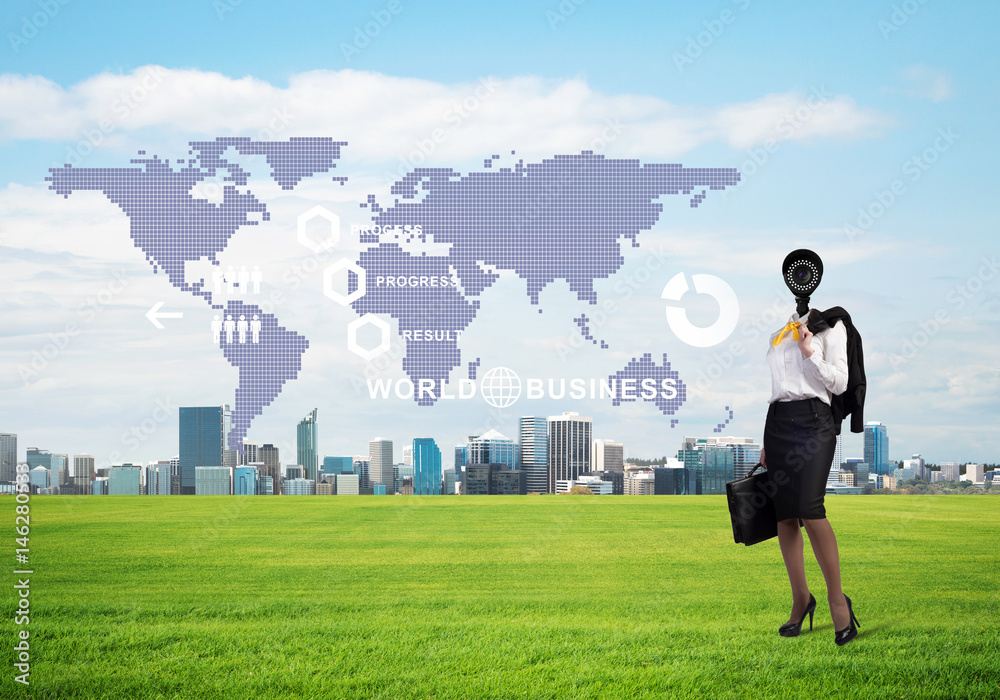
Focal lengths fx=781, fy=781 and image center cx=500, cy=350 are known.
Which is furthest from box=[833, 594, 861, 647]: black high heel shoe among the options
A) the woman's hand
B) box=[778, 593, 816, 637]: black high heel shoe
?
the woman's hand

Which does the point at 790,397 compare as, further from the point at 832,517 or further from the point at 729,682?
the point at 832,517

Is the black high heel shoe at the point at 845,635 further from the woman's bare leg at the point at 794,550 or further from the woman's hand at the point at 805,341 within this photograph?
the woman's hand at the point at 805,341

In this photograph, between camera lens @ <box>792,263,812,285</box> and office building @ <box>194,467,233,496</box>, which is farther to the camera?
office building @ <box>194,467,233,496</box>

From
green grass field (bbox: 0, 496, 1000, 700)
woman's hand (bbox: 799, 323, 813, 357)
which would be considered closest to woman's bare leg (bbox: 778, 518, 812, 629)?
green grass field (bbox: 0, 496, 1000, 700)

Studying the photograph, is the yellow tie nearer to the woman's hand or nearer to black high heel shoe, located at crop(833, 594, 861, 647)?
the woman's hand

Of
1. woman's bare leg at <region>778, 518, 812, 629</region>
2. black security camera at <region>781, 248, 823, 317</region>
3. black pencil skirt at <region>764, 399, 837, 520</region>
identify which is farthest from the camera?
woman's bare leg at <region>778, 518, 812, 629</region>

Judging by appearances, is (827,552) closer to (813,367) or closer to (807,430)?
(807,430)

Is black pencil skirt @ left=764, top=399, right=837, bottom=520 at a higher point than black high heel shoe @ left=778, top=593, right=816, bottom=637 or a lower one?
higher

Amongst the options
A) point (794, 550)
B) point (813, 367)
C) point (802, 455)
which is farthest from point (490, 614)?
point (813, 367)

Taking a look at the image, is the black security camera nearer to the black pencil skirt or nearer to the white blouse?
the white blouse

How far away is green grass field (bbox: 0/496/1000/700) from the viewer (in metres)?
5.36

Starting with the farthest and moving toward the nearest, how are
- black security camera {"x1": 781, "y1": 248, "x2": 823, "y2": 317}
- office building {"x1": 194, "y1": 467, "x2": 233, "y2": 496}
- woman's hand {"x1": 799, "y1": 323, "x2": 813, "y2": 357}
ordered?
office building {"x1": 194, "y1": 467, "x2": 233, "y2": 496} → black security camera {"x1": 781, "y1": 248, "x2": 823, "y2": 317} → woman's hand {"x1": 799, "y1": 323, "x2": 813, "y2": 357}

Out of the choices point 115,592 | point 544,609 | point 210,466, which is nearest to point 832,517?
point 544,609

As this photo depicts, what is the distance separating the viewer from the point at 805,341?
18.6 feet
